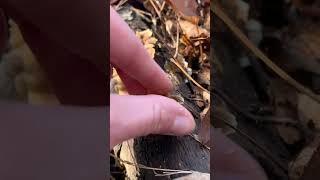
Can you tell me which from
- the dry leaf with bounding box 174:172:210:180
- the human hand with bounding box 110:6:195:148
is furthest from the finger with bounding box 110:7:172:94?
the dry leaf with bounding box 174:172:210:180

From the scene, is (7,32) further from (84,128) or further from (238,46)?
(238,46)

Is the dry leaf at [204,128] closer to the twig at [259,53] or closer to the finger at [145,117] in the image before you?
the finger at [145,117]

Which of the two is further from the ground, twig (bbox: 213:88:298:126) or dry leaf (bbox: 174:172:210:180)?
twig (bbox: 213:88:298:126)

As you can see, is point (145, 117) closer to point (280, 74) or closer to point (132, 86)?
point (132, 86)

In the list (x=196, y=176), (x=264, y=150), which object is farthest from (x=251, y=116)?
(x=196, y=176)

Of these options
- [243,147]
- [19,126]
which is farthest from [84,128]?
[243,147]

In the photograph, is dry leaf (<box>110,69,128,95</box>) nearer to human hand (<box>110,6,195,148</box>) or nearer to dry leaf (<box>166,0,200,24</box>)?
human hand (<box>110,6,195,148</box>)
